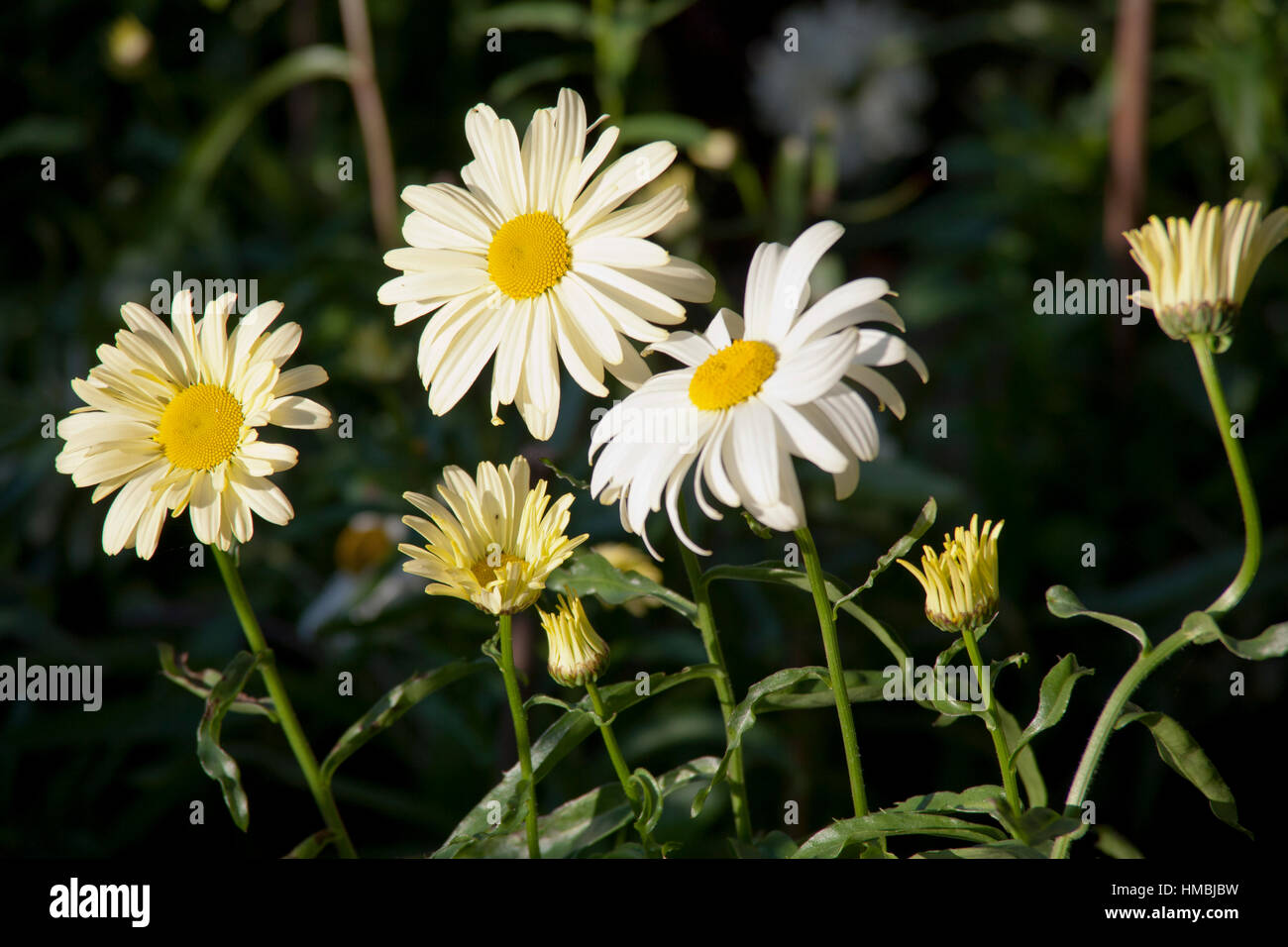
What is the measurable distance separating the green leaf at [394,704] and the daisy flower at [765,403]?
0.31 ft

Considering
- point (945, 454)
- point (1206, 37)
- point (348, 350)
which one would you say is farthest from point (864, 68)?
point (348, 350)

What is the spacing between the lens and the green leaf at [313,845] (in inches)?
17.3

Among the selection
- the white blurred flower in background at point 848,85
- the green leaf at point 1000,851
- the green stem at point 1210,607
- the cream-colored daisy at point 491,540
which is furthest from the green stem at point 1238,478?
the white blurred flower in background at point 848,85

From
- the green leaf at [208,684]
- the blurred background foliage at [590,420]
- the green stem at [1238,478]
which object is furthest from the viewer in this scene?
the blurred background foliage at [590,420]

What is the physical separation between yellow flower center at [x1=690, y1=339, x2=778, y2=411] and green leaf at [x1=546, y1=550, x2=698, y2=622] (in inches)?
3.5

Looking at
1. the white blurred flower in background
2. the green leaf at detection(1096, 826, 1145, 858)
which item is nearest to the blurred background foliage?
the white blurred flower in background

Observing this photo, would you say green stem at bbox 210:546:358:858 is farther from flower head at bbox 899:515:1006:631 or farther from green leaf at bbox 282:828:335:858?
flower head at bbox 899:515:1006:631

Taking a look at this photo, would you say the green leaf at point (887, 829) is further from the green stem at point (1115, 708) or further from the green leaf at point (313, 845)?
the green leaf at point (313, 845)

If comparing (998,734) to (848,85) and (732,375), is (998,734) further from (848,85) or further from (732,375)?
(848,85)

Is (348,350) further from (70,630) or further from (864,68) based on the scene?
(864,68)

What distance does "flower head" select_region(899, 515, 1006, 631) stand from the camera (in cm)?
38

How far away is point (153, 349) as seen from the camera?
42 cm

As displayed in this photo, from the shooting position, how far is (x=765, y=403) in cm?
37
